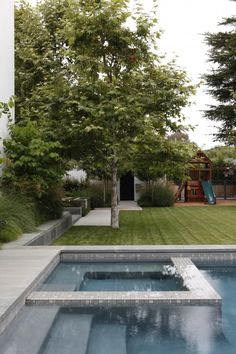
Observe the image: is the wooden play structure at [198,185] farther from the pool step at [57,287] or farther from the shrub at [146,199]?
the pool step at [57,287]

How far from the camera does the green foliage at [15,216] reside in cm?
912

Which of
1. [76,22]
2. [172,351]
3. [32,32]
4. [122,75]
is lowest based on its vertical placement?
[172,351]

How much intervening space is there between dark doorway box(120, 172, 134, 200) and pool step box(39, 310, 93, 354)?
23.0 m

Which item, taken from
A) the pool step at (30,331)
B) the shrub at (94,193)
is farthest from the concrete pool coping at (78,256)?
the shrub at (94,193)

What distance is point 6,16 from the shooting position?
1288 centimetres

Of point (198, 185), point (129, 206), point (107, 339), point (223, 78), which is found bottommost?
point (107, 339)

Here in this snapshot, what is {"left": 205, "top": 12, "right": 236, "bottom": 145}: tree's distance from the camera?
26453mm

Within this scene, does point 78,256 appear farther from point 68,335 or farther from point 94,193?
point 94,193

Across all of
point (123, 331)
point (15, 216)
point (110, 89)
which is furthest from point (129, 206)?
point (123, 331)

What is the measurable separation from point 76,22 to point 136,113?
2779 millimetres

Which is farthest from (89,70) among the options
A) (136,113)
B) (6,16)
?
(6,16)

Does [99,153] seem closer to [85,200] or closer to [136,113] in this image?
[136,113]

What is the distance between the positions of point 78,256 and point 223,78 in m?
21.2

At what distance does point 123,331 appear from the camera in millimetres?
4793
